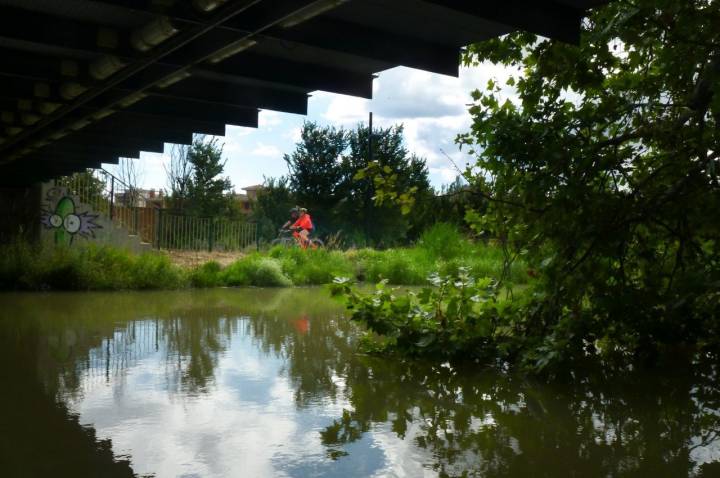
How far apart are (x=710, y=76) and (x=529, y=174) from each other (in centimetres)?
180

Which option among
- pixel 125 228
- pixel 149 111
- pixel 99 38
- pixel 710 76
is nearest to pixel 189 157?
pixel 125 228

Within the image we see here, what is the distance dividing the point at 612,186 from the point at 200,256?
758 inches

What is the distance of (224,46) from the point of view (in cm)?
610

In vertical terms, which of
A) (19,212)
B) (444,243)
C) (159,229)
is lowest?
(444,243)

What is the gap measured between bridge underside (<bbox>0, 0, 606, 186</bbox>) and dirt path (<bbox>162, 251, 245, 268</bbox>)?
13.3 metres

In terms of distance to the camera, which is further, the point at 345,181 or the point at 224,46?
the point at 345,181

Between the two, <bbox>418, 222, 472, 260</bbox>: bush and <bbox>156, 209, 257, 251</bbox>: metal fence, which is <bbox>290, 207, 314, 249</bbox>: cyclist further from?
<bbox>418, 222, 472, 260</bbox>: bush

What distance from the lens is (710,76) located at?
5297 mm

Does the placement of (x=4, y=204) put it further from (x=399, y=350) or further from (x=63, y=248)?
(x=399, y=350)

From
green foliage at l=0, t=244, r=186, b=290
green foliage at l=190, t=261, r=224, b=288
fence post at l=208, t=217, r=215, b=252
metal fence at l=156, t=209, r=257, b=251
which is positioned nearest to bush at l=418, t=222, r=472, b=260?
metal fence at l=156, t=209, r=257, b=251

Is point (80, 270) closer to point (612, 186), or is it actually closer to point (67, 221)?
point (67, 221)

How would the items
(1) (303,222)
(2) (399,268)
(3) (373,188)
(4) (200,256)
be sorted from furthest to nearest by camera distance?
(3) (373,188) → (1) (303,222) → (4) (200,256) → (2) (399,268)

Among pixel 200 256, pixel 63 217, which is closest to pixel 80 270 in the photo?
pixel 63 217

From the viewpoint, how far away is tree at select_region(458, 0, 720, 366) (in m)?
6.20
